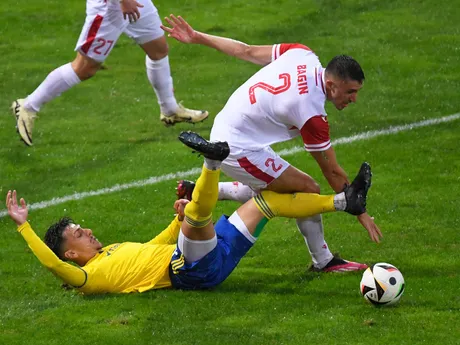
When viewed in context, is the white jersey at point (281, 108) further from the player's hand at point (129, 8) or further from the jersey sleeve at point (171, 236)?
the player's hand at point (129, 8)

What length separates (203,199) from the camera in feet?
26.2

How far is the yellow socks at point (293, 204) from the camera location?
8.45 meters

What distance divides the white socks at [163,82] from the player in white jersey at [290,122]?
3.47 m

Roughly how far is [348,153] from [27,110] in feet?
11.5

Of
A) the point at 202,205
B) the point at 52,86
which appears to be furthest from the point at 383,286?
the point at 52,86

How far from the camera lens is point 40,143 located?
12766 millimetres

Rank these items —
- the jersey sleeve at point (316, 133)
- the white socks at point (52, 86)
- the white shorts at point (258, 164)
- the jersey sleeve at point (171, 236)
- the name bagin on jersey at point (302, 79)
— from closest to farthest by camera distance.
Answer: the jersey sleeve at point (316, 133) → the name bagin on jersey at point (302, 79) → the white shorts at point (258, 164) → the jersey sleeve at point (171, 236) → the white socks at point (52, 86)

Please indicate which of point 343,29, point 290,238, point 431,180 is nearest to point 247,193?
point 290,238

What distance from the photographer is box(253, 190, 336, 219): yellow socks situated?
27.7 ft

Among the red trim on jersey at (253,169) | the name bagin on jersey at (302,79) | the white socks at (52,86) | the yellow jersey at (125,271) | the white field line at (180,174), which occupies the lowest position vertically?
the white field line at (180,174)

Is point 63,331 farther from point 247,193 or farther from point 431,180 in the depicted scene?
point 431,180

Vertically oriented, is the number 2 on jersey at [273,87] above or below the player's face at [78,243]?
above

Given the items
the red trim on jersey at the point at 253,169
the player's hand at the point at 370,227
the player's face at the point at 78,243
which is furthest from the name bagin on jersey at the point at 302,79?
the player's face at the point at 78,243

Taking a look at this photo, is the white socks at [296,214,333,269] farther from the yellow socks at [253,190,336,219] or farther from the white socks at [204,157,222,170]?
the white socks at [204,157,222,170]
